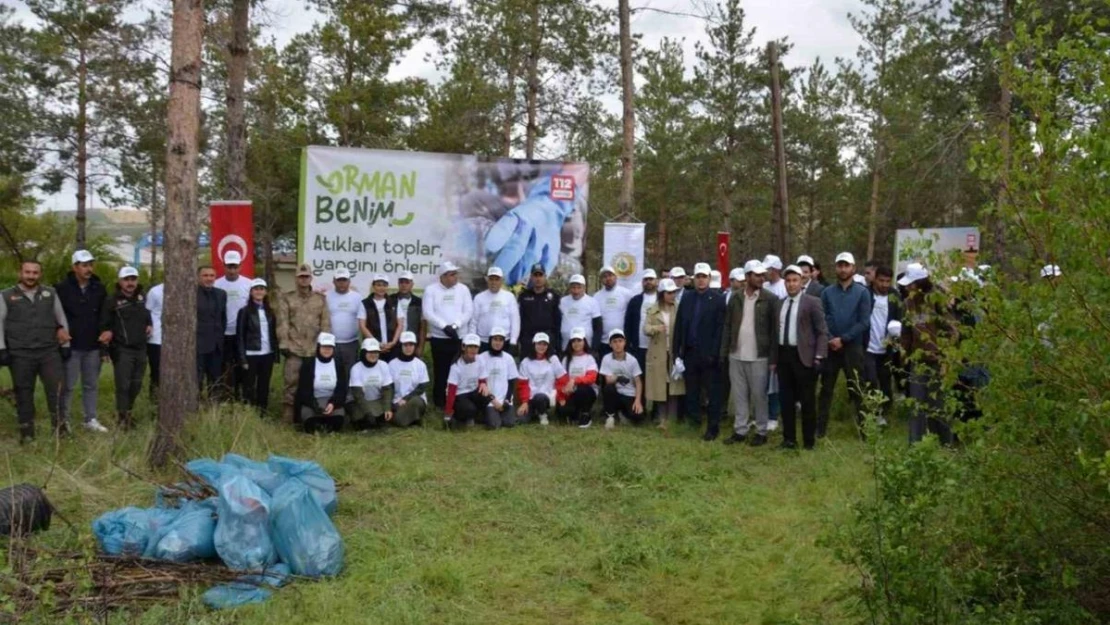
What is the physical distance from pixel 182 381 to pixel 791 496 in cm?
514

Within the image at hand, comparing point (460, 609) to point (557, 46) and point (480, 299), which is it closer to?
point (480, 299)

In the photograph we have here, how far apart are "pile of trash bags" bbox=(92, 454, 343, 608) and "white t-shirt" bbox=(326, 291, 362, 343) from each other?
15.5ft

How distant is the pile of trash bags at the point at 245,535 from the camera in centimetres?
506

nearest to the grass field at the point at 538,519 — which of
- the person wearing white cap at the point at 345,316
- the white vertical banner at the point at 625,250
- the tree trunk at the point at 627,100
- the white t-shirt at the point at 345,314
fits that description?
the person wearing white cap at the point at 345,316

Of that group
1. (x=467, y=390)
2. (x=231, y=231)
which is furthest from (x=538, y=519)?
(x=231, y=231)

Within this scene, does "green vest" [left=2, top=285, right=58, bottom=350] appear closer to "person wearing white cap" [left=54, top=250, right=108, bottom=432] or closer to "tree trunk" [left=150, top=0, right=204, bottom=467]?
"person wearing white cap" [left=54, top=250, right=108, bottom=432]

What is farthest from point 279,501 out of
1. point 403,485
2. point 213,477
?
point 403,485

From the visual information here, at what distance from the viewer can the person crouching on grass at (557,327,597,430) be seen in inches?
396

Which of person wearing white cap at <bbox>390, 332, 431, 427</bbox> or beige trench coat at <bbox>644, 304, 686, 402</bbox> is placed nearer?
person wearing white cap at <bbox>390, 332, 431, 427</bbox>

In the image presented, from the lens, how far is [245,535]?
511 centimetres

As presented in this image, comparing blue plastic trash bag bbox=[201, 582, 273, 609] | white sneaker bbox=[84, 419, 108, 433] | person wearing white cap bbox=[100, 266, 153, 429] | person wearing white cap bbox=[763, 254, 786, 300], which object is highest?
person wearing white cap bbox=[763, 254, 786, 300]

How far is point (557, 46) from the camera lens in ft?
68.6

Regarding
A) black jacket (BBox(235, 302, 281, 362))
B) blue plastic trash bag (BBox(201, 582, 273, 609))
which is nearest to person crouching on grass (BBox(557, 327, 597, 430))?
black jacket (BBox(235, 302, 281, 362))

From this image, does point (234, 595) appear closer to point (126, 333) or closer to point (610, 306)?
point (126, 333)
